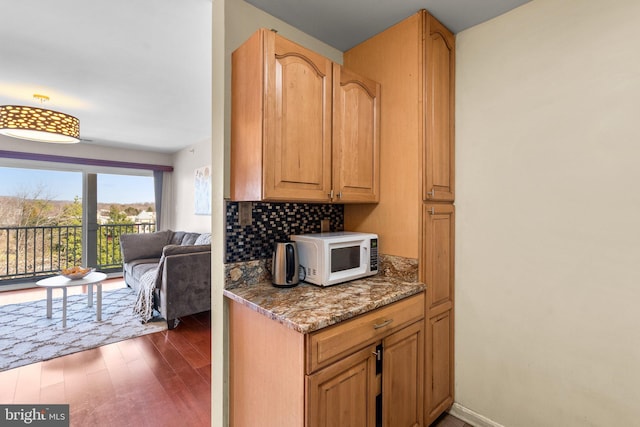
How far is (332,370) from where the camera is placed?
1.18m

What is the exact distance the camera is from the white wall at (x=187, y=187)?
5169 millimetres

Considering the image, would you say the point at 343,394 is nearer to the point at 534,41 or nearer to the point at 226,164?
the point at 226,164

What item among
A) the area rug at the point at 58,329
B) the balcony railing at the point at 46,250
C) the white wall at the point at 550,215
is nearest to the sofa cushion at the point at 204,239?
the area rug at the point at 58,329

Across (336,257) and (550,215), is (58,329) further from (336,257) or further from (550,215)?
(550,215)

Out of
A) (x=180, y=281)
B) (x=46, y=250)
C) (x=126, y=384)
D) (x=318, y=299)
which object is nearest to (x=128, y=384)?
(x=126, y=384)

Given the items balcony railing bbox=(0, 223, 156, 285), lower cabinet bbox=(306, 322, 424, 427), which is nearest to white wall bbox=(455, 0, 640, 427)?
lower cabinet bbox=(306, 322, 424, 427)

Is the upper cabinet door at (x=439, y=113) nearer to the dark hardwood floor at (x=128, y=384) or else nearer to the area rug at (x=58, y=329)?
the dark hardwood floor at (x=128, y=384)

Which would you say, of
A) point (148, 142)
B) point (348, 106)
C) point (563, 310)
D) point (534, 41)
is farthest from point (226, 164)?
point (148, 142)

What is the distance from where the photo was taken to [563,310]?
4.98ft

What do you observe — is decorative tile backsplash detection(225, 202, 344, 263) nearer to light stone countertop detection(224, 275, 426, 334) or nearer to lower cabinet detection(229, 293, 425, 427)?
light stone countertop detection(224, 275, 426, 334)

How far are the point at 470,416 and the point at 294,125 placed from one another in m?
2.04

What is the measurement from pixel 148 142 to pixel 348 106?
194 inches

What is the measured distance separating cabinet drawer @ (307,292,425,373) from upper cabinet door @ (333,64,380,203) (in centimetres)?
64

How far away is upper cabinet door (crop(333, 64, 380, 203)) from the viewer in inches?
64.7
